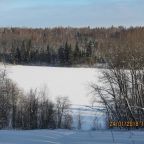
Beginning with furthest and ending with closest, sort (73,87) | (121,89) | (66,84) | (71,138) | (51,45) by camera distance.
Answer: (51,45)
(66,84)
(73,87)
(121,89)
(71,138)

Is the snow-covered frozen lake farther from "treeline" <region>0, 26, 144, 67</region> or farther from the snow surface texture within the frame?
"treeline" <region>0, 26, 144, 67</region>

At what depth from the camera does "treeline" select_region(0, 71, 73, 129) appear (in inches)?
888

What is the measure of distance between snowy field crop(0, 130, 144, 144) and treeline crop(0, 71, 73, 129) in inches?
532

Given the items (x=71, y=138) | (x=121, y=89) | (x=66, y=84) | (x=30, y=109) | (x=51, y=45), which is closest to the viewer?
(x=71, y=138)

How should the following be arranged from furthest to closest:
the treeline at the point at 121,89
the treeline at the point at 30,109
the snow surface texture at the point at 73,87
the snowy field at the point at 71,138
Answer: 1. the snow surface texture at the point at 73,87
2. the treeline at the point at 30,109
3. the treeline at the point at 121,89
4. the snowy field at the point at 71,138

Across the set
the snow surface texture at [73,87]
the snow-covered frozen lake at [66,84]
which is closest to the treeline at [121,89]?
the snow surface texture at [73,87]

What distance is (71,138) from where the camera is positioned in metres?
6.14

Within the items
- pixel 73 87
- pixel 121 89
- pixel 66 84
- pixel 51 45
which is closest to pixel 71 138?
pixel 121 89

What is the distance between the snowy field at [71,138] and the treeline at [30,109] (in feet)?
44.3

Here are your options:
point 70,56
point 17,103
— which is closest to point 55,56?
point 70,56

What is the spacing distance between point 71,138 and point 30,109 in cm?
1881

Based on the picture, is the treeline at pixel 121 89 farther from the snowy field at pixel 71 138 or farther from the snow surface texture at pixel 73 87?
the snowy field at pixel 71 138

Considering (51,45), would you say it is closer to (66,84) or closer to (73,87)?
(66,84)

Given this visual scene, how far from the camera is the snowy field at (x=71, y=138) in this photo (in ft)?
18.8
